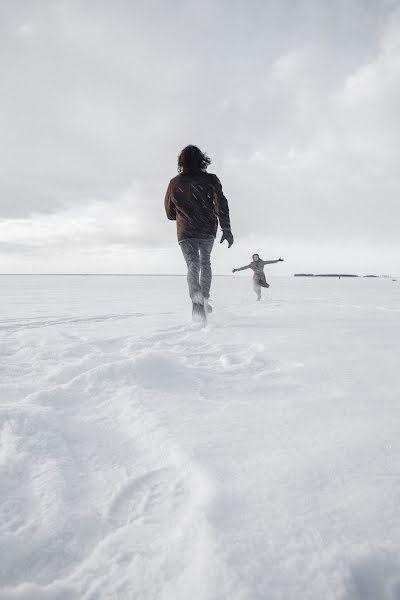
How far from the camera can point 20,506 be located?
84 centimetres

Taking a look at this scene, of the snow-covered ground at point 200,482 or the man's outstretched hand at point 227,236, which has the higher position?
the man's outstretched hand at point 227,236

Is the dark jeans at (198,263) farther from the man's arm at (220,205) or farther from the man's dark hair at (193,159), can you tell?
the man's dark hair at (193,159)

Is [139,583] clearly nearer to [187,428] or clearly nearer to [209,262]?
[187,428]

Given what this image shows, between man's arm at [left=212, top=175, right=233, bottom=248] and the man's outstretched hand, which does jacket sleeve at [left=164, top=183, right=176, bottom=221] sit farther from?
the man's outstretched hand

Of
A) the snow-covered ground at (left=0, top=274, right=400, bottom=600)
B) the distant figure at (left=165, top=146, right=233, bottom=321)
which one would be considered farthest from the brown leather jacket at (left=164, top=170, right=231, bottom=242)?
the snow-covered ground at (left=0, top=274, right=400, bottom=600)

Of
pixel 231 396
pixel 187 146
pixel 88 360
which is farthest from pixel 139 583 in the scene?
pixel 187 146

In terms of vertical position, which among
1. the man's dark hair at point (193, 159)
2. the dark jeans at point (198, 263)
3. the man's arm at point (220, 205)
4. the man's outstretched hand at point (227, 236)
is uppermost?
the man's dark hair at point (193, 159)

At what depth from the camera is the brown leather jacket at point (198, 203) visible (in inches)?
161

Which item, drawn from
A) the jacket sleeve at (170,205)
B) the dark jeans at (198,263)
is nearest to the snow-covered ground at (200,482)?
the dark jeans at (198,263)

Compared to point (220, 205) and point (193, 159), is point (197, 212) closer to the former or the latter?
Answer: point (220, 205)

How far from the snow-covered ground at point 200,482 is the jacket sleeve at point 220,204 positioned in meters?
2.58

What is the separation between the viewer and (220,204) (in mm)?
4094

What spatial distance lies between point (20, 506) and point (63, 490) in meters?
0.10

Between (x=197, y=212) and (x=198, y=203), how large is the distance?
0.11 m
